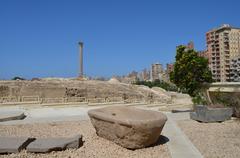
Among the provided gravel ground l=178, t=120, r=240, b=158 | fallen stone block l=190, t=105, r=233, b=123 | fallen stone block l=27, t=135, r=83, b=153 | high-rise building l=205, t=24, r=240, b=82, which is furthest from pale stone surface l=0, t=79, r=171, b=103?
high-rise building l=205, t=24, r=240, b=82

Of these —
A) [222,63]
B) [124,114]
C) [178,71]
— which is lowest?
[124,114]

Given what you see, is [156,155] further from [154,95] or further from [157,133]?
[154,95]

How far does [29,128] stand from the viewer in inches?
355

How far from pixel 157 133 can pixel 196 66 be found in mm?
9716

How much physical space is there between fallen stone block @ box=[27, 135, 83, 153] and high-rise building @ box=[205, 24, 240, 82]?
6878 cm

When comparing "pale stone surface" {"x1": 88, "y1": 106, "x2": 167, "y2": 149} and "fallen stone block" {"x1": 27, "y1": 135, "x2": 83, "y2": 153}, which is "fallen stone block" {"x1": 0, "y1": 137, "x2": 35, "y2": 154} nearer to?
"fallen stone block" {"x1": 27, "y1": 135, "x2": 83, "y2": 153}

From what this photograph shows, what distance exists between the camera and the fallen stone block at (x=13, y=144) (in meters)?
5.64

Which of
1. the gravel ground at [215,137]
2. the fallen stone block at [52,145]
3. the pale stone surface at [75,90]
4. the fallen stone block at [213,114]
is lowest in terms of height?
the gravel ground at [215,137]

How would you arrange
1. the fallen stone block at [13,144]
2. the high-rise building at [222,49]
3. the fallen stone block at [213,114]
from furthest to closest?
1. the high-rise building at [222,49]
2. the fallen stone block at [213,114]
3. the fallen stone block at [13,144]

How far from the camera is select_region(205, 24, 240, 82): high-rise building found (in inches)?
2795

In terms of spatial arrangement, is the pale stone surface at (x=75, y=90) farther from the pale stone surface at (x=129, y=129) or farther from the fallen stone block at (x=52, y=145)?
the fallen stone block at (x=52, y=145)

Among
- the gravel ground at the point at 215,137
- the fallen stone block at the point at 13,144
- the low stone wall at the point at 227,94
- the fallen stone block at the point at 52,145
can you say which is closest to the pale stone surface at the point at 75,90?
the low stone wall at the point at 227,94

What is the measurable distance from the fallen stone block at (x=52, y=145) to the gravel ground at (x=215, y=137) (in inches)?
114

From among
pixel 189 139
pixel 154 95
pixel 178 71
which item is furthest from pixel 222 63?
pixel 189 139
